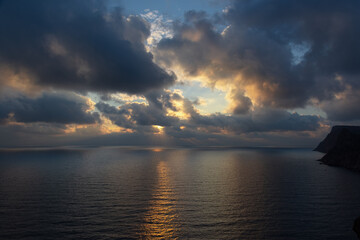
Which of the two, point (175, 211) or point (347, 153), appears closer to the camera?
point (175, 211)

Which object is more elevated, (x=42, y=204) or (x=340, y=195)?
(x=42, y=204)

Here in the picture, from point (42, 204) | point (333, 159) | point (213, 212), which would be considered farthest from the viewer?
point (333, 159)

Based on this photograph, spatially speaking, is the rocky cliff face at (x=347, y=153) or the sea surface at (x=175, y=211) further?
the rocky cliff face at (x=347, y=153)

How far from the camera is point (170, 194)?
55656mm

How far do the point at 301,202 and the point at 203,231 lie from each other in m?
29.0

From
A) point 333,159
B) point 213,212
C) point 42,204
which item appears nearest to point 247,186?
point 213,212

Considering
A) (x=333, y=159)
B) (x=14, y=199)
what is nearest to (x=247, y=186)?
(x=14, y=199)

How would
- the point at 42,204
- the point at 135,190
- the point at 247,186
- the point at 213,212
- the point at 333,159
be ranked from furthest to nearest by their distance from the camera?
1. the point at 333,159
2. the point at 247,186
3. the point at 135,190
4. the point at 42,204
5. the point at 213,212

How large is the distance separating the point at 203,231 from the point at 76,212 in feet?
84.8

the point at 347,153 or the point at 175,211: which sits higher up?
the point at 347,153

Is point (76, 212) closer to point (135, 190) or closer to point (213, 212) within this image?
point (135, 190)

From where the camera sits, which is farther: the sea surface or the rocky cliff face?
the rocky cliff face

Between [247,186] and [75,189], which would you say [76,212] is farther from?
[247,186]

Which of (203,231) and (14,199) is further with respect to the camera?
(14,199)
